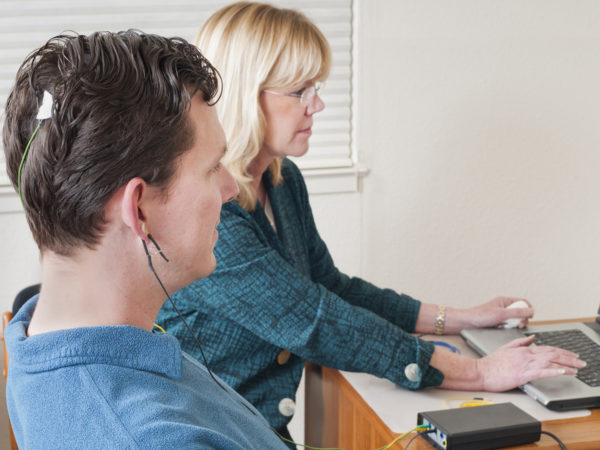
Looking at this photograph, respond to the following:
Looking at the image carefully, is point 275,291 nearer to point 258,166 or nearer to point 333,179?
point 258,166

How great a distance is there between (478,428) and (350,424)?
0.37 m

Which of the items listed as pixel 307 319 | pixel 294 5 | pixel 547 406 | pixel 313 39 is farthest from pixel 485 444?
pixel 294 5

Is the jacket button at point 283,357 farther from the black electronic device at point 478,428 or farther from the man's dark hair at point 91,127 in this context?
the man's dark hair at point 91,127

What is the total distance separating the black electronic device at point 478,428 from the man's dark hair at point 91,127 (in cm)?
63

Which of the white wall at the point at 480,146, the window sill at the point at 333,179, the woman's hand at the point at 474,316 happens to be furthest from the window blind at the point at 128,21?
the woman's hand at the point at 474,316

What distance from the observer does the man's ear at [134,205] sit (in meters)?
0.69

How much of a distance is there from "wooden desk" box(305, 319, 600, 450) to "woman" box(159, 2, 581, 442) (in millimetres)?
83

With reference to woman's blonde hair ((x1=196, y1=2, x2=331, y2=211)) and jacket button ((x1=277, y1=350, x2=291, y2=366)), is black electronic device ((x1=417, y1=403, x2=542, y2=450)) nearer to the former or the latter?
jacket button ((x1=277, y1=350, x2=291, y2=366))

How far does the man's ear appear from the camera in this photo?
69 cm

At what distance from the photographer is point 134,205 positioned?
0.70 meters

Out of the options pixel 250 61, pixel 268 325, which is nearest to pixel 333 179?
pixel 250 61

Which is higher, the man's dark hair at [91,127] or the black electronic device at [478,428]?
the man's dark hair at [91,127]

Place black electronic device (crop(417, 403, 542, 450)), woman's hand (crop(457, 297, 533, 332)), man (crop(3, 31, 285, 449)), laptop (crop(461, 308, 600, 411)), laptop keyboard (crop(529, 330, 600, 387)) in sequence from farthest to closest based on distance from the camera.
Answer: woman's hand (crop(457, 297, 533, 332)), laptop keyboard (crop(529, 330, 600, 387)), laptop (crop(461, 308, 600, 411)), black electronic device (crop(417, 403, 542, 450)), man (crop(3, 31, 285, 449))

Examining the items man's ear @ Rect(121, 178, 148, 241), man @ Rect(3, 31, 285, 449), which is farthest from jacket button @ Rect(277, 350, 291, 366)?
man's ear @ Rect(121, 178, 148, 241)
